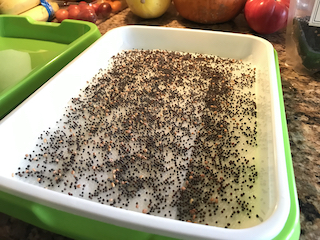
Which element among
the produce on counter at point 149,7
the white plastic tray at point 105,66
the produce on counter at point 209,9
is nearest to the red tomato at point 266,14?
the produce on counter at point 209,9

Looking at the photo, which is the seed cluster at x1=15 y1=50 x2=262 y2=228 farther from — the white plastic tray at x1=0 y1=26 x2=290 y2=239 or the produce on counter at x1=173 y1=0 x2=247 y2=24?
the produce on counter at x1=173 y1=0 x2=247 y2=24

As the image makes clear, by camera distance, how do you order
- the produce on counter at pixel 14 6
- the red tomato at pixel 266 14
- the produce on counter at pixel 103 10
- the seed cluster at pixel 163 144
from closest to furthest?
the seed cluster at pixel 163 144 < the red tomato at pixel 266 14 < the produce on counter at pixel 14 6 < the produce on counter at pixel 103 10

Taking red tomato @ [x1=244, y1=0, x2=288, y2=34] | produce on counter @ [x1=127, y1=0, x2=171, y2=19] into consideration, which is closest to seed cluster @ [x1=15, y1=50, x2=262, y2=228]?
red tomato @ [x1=244, y1=0, x2=288, y2=34]

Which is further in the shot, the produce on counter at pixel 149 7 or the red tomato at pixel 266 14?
the produce on counter at pixel 149 7

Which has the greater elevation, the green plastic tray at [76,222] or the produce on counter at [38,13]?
the produce on counter at [38,13]

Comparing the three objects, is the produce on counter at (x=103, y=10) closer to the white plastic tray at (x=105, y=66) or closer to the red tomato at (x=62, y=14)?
the red tomato at (x=62, y=14)

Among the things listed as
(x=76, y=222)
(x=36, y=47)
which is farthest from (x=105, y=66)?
(x=76, y=222)
